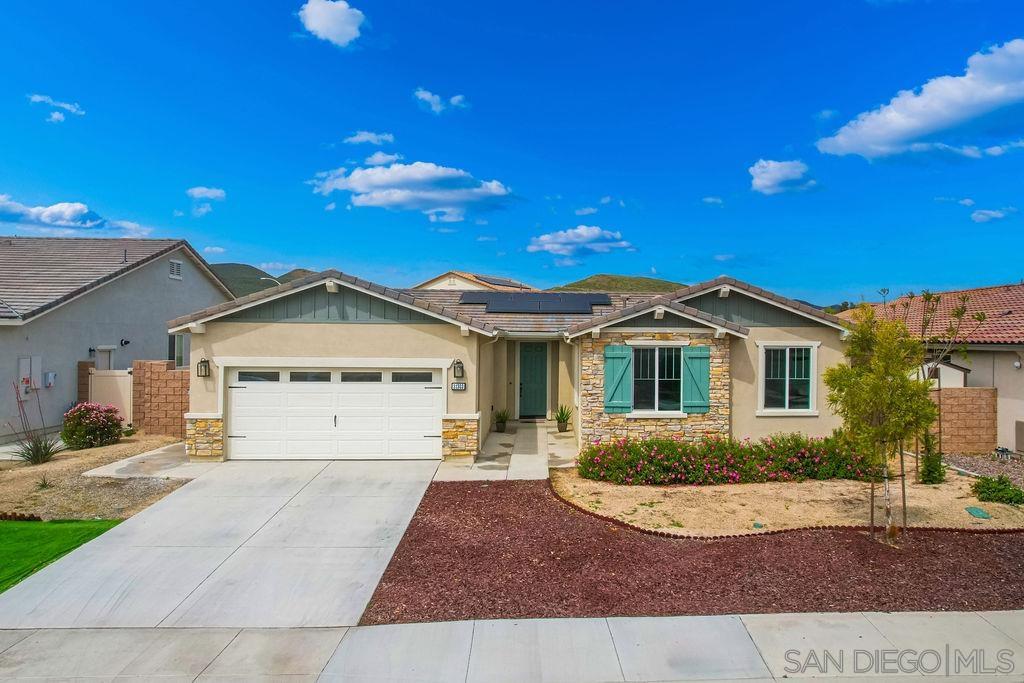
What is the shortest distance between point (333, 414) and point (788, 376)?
32.4ft

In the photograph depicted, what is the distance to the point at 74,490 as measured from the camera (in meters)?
10.2

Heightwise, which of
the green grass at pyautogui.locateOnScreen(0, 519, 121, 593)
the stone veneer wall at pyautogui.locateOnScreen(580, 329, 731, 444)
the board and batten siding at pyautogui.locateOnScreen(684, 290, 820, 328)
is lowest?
the green grass at pyautogui.locateOnScreen(0, 519, 121, 593)

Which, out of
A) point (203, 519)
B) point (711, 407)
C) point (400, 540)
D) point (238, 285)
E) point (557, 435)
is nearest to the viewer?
point (400, 540)

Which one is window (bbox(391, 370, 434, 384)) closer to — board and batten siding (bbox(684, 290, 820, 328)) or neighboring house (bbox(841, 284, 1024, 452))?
board and batten siding (bbox(684, 290, 820, 328))

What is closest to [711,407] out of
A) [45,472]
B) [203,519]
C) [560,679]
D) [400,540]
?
[400,540]

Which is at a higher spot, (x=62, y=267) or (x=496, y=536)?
(x=62, y=267)

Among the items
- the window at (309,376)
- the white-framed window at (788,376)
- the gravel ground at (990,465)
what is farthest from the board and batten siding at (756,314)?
the window at (309,376)

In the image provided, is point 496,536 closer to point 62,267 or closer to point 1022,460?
point 1022,460

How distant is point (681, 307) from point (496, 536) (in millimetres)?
6496

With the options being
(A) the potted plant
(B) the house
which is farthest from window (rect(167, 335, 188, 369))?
(A) the potted plant

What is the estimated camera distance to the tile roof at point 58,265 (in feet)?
51.0

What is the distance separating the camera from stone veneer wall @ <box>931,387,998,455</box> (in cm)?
1327

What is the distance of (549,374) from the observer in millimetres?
17531

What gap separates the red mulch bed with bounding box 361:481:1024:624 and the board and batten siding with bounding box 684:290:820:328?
590 cm
